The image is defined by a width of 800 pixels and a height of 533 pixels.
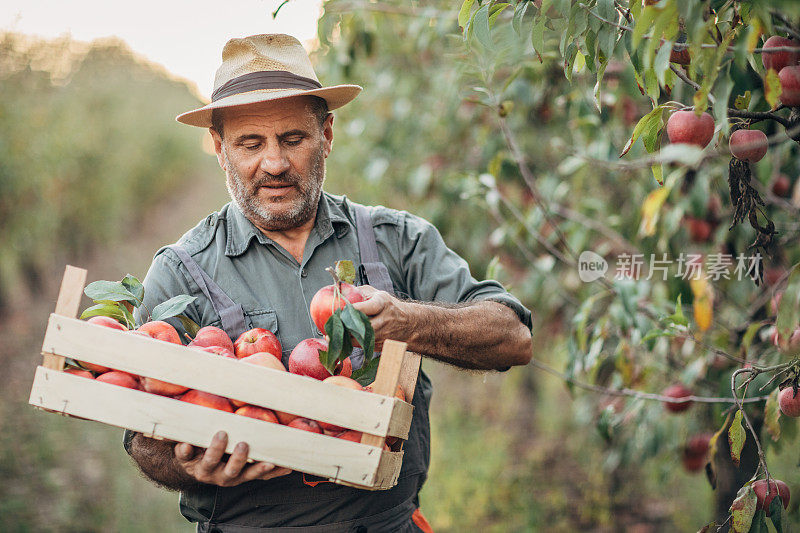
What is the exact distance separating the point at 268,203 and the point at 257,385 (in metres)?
0.72

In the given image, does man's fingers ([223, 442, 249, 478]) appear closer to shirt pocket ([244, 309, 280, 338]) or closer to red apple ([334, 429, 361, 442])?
red apple ([334, 429, 361, 442])

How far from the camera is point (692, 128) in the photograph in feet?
5.34

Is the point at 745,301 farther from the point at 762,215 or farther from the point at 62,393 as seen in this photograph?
the point at 62,393

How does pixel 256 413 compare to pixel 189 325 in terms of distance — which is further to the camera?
pixel 189 325

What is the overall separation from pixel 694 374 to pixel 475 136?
2.12 m

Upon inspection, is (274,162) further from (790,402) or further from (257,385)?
(790,402)

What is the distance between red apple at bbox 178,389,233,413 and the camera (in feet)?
5.14

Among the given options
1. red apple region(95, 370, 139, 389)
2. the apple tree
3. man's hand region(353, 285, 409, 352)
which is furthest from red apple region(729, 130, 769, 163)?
red apple region(95, 370, 139, 389)

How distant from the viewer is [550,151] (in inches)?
174

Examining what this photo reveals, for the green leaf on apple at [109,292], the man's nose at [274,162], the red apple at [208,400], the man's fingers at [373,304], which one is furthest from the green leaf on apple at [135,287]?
the man's fingers at [373,304]

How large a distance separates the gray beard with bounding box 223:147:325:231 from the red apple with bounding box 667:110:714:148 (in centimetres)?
100

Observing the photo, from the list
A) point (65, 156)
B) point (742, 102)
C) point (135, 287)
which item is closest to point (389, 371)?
point (135, 287)

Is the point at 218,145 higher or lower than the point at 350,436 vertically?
higher

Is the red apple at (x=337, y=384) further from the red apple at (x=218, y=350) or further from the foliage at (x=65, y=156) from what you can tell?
the foliage at (x=65, y=156)
